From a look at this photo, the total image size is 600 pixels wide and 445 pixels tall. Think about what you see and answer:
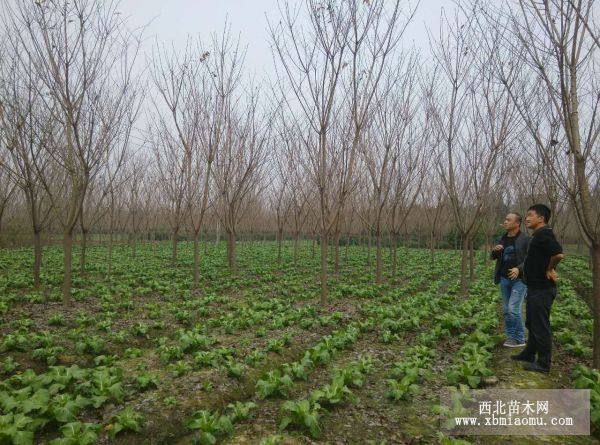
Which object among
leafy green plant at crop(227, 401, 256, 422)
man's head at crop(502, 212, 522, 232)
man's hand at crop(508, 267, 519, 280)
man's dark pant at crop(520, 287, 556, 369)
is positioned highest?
man's head at crop(502, 212, 522, 232)

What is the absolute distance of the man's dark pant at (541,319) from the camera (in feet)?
14.4

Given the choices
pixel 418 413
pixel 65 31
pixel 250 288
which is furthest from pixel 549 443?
pixel 65 31

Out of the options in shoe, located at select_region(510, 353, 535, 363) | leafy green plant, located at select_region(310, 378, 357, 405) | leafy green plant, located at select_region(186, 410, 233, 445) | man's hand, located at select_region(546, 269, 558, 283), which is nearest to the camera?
leafy green plant, located at select_region(186, 410, 233, 445)

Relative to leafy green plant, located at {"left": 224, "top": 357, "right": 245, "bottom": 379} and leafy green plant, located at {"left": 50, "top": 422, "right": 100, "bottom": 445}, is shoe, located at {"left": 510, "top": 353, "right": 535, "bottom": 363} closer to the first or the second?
leafy green plant, located at {"left": 224, "top": 357, "right": 245, "bottom": 379}

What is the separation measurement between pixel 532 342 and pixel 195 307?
20.7ft

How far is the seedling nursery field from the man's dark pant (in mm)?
291

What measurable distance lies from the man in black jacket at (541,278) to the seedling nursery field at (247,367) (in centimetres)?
37

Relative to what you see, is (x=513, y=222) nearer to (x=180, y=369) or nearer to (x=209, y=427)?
(x=209, y=427)

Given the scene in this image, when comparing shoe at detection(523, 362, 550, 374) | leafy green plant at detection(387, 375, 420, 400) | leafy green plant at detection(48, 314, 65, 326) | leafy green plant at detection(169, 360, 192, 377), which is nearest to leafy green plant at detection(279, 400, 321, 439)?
leafy green plant at detection(387, 375, 420, 400)

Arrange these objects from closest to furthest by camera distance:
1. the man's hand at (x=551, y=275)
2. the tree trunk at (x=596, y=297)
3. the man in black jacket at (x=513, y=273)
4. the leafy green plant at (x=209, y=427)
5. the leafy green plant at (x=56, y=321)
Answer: the leafy green plant at (x=209, y=427) → the tree trunk at (x=596, y=297) → the man's hand at (x=551, y=275) → the man in black jacket at (x=513, y=273) → the leafy green plant at (x=56, y=321)

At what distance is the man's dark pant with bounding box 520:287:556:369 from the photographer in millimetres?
4398

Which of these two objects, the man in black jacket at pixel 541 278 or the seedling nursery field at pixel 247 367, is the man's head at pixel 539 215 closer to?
the man in black jacket at pixel 541 278

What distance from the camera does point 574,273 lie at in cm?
1444

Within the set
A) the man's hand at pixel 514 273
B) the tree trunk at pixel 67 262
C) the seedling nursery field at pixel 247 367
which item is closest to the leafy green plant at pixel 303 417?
the seedling nursery field at pixel 247 367
